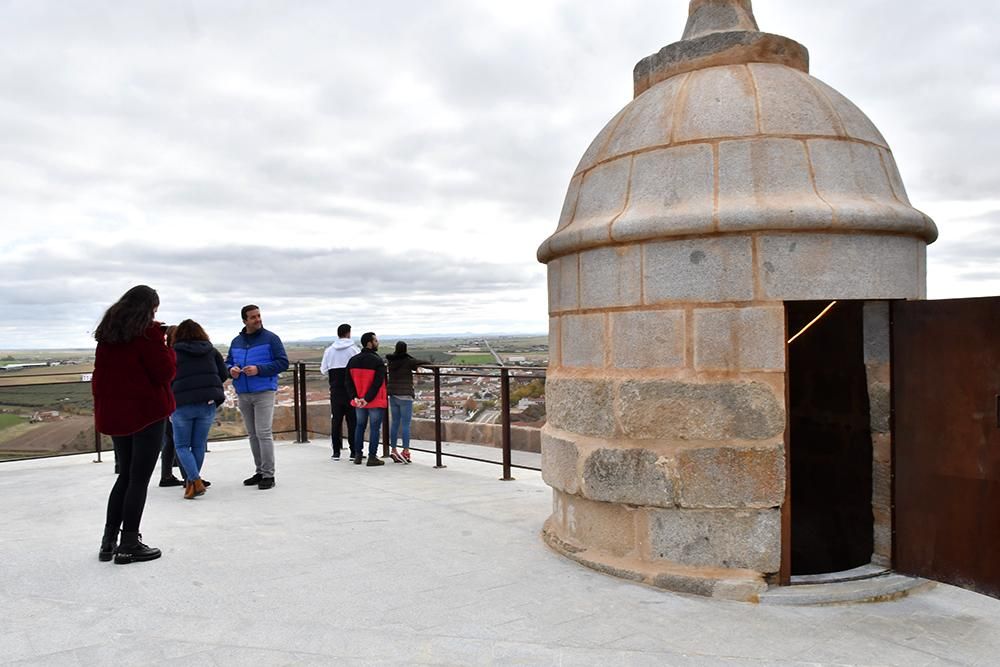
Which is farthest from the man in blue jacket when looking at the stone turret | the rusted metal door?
the rusted metal door

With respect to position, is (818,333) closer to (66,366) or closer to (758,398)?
(758,398)

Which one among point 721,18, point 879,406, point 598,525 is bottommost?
point 598,525

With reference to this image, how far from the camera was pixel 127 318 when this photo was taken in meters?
4.82

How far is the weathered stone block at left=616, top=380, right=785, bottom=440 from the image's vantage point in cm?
420

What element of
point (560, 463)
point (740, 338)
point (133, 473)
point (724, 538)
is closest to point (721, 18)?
point (740, 338)

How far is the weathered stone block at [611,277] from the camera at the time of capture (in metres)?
4.46

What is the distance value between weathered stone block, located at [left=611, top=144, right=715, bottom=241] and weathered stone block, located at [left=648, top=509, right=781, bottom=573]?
63.6 inches

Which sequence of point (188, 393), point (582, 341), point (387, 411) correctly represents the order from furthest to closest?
point (387, 411)
point (188, 393)
point (582, 341)

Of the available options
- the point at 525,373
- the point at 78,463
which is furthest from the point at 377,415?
the point at 78,463

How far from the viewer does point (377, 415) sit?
889 centimetres

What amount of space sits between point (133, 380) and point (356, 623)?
2.27 meters

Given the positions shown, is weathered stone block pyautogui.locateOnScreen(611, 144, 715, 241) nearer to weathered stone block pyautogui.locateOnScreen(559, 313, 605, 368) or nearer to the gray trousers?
weathered stone block pyautogui.locateOnScreen(559, 313, 605, 368)

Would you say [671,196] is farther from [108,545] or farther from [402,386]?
[402,386]

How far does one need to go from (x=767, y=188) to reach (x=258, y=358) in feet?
16.4
